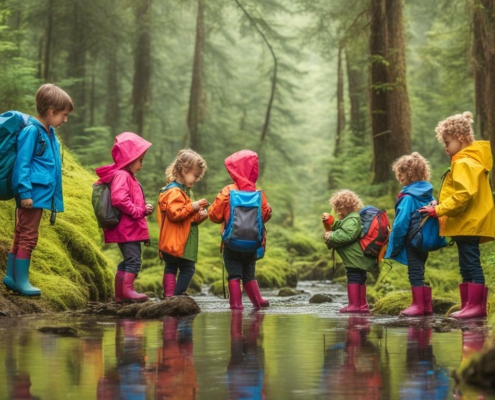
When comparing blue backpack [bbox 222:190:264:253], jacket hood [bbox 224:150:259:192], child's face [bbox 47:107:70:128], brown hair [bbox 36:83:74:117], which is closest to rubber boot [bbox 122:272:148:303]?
blue backpack [bbox 222:190:264:253]

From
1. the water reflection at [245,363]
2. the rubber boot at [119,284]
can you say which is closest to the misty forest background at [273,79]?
the rubber boot at [119,284]

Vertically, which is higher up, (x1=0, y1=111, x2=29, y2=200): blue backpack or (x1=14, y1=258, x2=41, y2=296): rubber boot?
(x1=0, y1=111, x2=29, y2=200): blue backpack

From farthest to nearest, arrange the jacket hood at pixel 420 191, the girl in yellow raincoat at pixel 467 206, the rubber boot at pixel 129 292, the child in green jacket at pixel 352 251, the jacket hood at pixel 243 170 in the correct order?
the jacket hood at pixel 243 170 < the child in green jacket at pixel 352 251 < the rubber boot at pixel 129 292 < the jacket hood at pixel 420 191 < the girl in yellow raincoat at pixel 467 206

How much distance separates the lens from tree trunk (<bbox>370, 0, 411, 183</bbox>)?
715 inches

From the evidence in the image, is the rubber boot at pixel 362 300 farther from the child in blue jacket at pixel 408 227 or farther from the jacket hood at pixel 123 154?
the jacket hood at pixel 123 154

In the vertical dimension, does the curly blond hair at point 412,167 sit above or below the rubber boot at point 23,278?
above

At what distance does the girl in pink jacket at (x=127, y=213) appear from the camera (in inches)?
371

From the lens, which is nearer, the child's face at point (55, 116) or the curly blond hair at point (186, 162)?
the child's face at point (55, 116)

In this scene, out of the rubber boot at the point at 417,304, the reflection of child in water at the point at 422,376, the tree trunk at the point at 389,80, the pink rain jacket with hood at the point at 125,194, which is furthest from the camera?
the tree trunk at the point at 389,80

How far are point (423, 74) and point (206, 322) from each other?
28.1 m

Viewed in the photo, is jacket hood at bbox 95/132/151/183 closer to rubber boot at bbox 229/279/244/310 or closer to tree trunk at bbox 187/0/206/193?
rubber boot at bbox 229/279/244/310

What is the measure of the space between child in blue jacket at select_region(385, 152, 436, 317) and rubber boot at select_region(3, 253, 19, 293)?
13.2 ft

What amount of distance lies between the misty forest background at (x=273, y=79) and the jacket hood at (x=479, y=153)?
612cm

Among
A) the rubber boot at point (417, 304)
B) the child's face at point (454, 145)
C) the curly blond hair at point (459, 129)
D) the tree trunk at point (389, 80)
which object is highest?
the tree trunk at point (389, 80)
